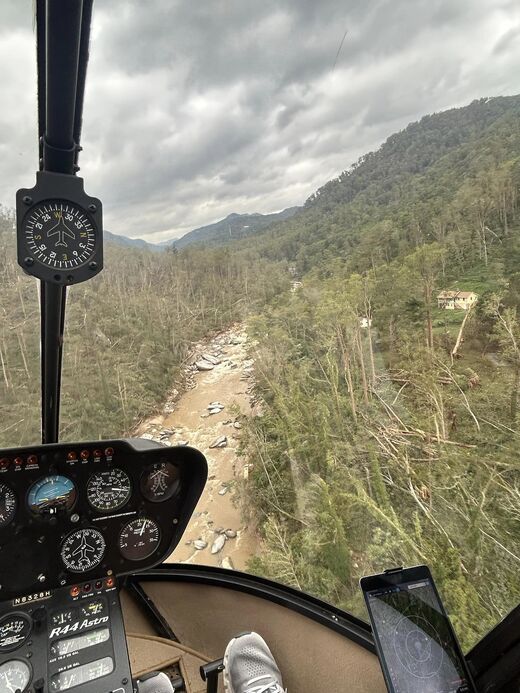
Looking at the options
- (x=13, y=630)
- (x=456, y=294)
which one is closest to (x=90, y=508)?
(x=13, y=630)

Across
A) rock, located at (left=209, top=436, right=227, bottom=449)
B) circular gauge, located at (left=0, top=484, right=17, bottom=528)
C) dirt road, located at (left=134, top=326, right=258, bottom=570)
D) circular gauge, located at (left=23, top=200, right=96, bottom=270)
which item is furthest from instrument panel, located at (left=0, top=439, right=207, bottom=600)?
rock, located at (left=209, top=436, right=227, bottom=449)

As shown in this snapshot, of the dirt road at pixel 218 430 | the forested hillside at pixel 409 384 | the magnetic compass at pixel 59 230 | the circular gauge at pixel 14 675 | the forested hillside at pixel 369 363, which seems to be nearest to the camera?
the magnetic compass at pixel 59 230

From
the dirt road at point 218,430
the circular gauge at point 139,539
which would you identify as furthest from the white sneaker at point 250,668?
the dirt road at point 218,430

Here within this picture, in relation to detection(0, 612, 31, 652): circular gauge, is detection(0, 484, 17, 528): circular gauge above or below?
above

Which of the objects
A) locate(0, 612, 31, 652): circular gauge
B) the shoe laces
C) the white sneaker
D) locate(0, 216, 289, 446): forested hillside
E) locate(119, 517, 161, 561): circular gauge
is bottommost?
the white sneaker

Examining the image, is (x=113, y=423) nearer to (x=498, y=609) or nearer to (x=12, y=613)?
(x=12, y=613)

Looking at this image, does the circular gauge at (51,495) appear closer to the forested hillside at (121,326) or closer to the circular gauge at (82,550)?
the circular gauge at (82,550)

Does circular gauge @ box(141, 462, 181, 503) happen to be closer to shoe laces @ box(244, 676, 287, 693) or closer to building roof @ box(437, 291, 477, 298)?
shoe laces @ box(244, 676, 287, 693)
